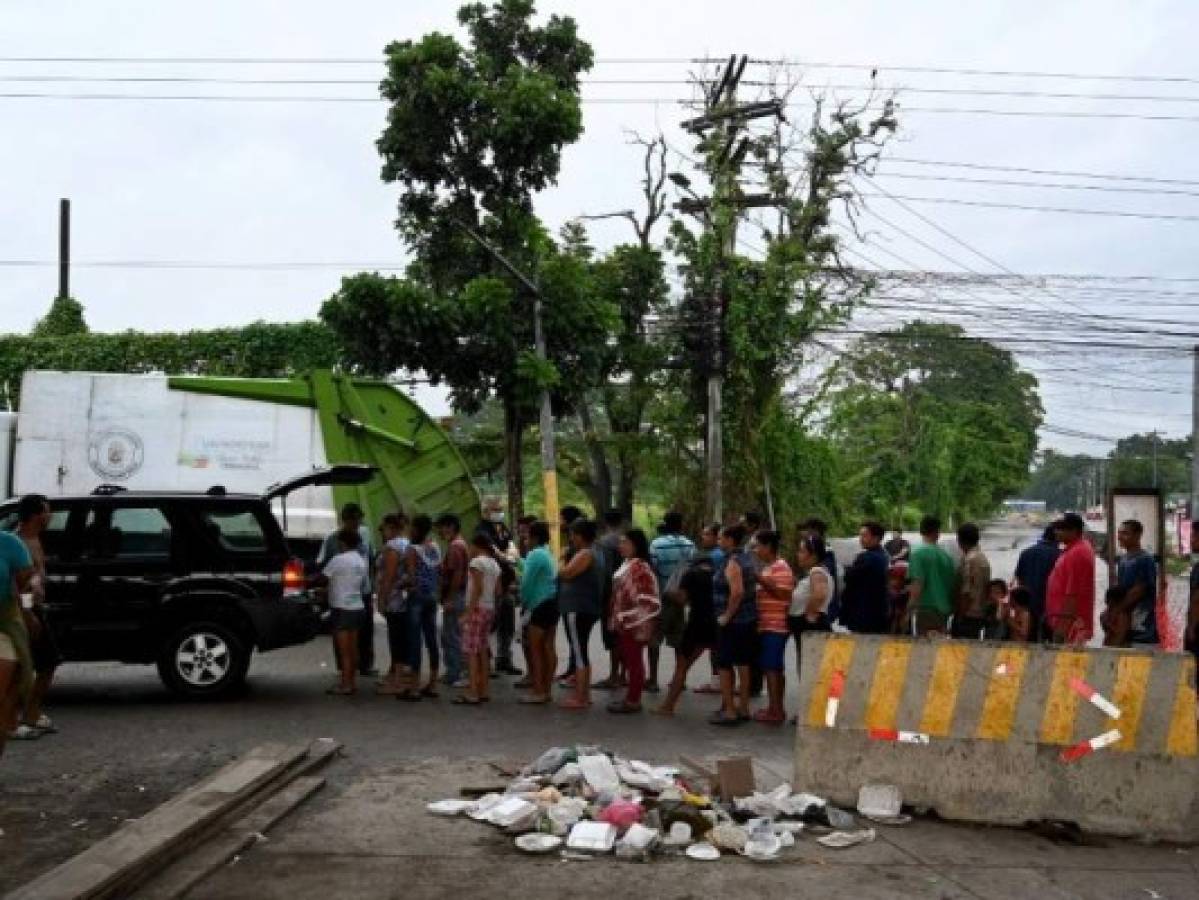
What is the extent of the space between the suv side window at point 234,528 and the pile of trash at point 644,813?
14.2ft

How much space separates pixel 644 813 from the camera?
24.1 ft

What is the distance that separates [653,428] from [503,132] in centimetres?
1064

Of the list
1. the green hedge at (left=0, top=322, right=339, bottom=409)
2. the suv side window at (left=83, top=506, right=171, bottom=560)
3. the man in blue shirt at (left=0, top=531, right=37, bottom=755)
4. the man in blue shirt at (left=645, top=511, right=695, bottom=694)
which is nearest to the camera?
the man in blue shirt at (left=0, top=531, right=37, bottom=755)

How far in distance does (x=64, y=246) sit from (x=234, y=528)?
29.0 meters

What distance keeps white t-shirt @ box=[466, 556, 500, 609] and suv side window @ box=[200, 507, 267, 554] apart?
5.98ft

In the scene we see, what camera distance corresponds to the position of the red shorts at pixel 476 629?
11648mm

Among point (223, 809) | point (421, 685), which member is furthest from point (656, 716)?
point (223, 809)

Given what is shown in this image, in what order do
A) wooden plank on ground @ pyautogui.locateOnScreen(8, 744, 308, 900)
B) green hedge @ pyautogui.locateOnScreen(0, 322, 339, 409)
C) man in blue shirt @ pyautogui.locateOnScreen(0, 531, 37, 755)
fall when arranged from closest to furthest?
wooden plank on ground @ pyautogui.locateOnScreen(8, 744, 308, 900) → man in blue shirt @ pyautogui.locateOnScreen(0, 531, 37, 755) → green hedge @ pyautogui.locateOnScreen(0, 322, 339, 409)

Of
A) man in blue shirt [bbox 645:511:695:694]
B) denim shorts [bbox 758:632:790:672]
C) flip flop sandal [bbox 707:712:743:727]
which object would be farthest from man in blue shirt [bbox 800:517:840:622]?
man in blue shirt [bbox 645:511:695:694]

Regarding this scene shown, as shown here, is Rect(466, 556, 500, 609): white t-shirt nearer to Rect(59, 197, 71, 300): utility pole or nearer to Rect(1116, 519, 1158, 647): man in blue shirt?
Answer: Rect(1116, 519, 1158, 647): man in blue shirt

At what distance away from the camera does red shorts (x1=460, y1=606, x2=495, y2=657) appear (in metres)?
11.6

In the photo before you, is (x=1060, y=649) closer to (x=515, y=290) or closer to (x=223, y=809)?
(x=223, y=809)

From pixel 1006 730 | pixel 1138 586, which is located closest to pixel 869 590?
pixel 1138 586

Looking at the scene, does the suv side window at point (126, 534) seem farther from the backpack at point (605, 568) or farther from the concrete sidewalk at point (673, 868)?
the concrete sidewalk at point (673, 868)
